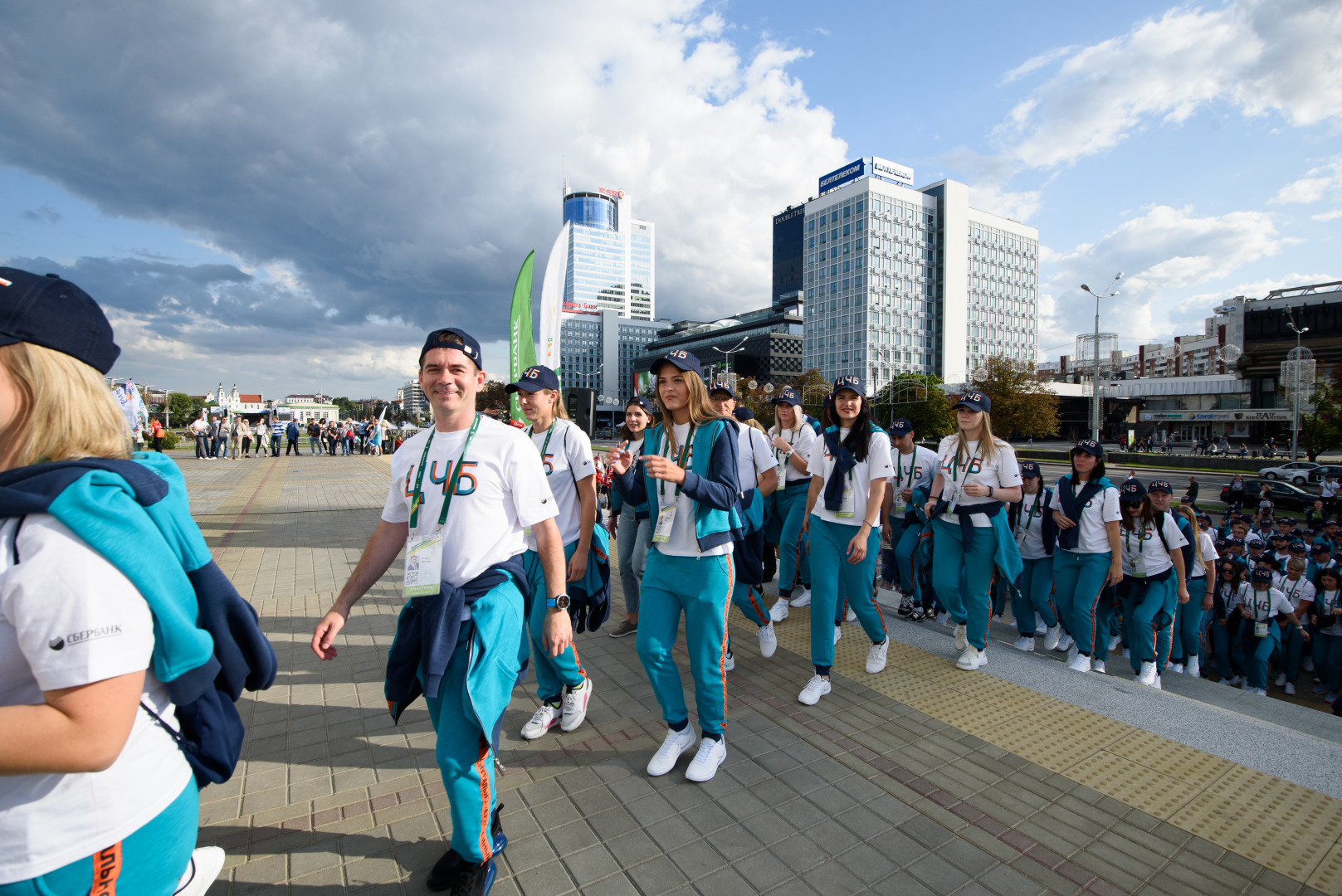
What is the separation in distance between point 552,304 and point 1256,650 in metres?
10.4

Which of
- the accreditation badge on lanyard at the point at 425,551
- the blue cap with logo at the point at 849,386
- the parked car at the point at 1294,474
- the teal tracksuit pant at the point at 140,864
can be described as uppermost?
the blue cap with logo at the point at 849,386

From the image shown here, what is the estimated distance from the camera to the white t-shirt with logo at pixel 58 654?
114 centimetres

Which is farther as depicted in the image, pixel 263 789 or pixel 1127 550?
pixel 1127 550

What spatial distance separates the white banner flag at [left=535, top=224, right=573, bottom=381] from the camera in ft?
33.6

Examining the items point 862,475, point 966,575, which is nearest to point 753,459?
point 862,475

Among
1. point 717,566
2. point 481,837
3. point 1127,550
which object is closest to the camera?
point 481,837

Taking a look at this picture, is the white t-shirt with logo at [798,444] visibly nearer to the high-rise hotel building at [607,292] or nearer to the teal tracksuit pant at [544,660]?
the teal tracksuit pant at [544,660]

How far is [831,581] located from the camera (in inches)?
172

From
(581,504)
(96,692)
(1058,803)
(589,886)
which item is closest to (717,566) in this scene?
(581,504)

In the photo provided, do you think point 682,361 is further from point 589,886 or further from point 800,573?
point 800,573

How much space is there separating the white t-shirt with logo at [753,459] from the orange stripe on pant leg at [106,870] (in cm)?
A: 397

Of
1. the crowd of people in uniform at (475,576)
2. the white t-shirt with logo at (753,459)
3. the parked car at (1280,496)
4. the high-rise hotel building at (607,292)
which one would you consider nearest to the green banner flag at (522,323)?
the crowd of people in uniform at (475,576)

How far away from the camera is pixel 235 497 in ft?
48.2

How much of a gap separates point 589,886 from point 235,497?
15606 mm
